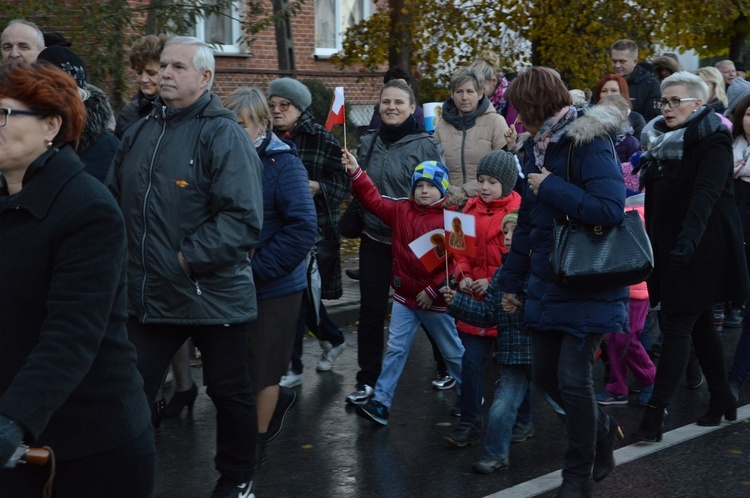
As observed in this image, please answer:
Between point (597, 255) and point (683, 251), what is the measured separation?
4.03 feet

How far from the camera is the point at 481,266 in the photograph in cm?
606

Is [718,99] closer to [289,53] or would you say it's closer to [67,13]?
[67,13]

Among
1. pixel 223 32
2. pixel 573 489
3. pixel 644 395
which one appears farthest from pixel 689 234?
pixel 223 32

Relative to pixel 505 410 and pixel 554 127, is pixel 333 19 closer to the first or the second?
pixel 505 410

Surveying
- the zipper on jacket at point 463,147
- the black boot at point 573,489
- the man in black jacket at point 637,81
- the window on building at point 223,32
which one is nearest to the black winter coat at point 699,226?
the black boot at point 573,489

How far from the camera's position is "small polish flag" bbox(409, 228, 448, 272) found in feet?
20.8

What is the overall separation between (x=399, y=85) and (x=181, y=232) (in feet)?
9.31

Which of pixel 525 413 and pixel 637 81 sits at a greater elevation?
pixel 637 81

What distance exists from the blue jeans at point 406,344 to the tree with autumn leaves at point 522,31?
8.26 m

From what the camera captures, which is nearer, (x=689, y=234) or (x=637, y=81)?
(x=689, y=234)

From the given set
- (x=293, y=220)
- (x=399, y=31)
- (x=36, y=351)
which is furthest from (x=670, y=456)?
(x=399, y=31)

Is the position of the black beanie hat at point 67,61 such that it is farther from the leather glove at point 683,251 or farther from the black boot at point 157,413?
the leather glove at point 683,251

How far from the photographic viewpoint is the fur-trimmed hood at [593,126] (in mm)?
4770

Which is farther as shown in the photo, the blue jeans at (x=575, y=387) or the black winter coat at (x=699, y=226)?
the black winter coat at (x=699, y=226)
